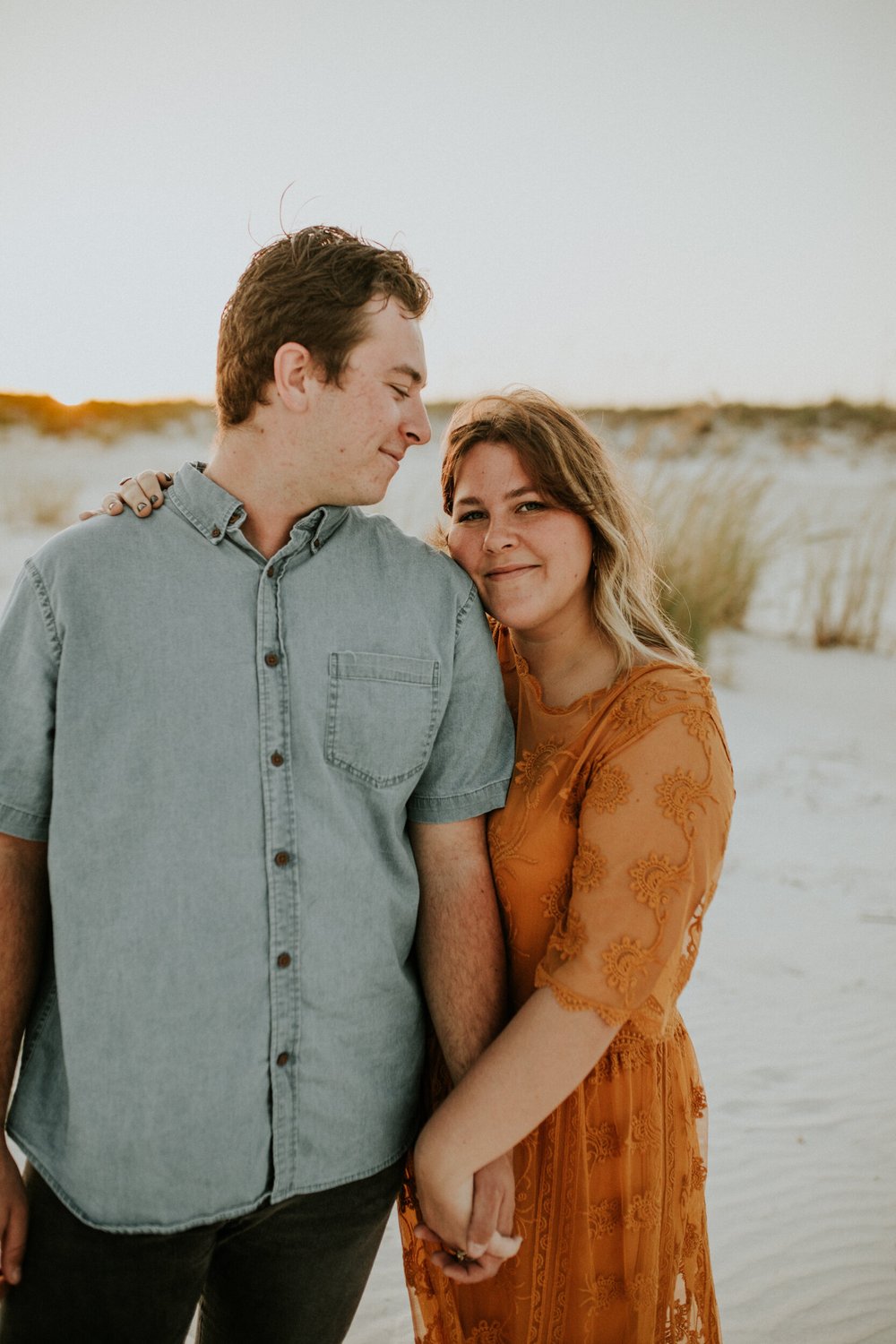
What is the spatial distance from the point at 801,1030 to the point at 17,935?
12.1 feet

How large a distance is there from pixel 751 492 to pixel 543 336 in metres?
3.84

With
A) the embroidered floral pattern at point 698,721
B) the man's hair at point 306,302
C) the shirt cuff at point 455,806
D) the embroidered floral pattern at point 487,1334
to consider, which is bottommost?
the embroidered floral pattern at point 487,1334

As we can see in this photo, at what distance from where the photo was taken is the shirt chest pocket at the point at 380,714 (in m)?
1.56

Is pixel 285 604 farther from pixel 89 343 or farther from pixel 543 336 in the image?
pixel 543 336

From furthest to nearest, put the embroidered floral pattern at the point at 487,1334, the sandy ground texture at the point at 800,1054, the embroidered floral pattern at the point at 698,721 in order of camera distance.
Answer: the sandy ground texture at the point at 800,1054
the embroidered floral pattern at the point at 487,1334
the embroidered floral pattern at the point at 698,721

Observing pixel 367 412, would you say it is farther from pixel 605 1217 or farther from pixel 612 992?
pixel 605 1217

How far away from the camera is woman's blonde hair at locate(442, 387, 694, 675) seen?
1.88 m

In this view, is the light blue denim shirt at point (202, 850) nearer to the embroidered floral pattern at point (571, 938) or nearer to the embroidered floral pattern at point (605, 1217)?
the embroidered floral pattern at point (571, 938)

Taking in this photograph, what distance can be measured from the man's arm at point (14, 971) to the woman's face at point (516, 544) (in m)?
0.97

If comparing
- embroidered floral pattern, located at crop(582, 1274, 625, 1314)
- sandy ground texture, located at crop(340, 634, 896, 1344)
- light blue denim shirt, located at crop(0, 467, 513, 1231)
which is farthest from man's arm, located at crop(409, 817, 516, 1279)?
sandy ground texture, located at crop(340, 634, 896, 1344)

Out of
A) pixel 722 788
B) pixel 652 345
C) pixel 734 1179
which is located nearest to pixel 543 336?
pixel 652 345

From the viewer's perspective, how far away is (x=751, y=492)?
28.1 ft

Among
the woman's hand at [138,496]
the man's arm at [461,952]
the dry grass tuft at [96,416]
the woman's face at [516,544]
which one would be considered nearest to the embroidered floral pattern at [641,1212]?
the man's arm at [461,952]

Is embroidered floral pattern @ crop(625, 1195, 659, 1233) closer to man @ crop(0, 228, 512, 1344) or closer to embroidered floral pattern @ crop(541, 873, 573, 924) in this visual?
man @ crop(0, 228, 512, 1344)
